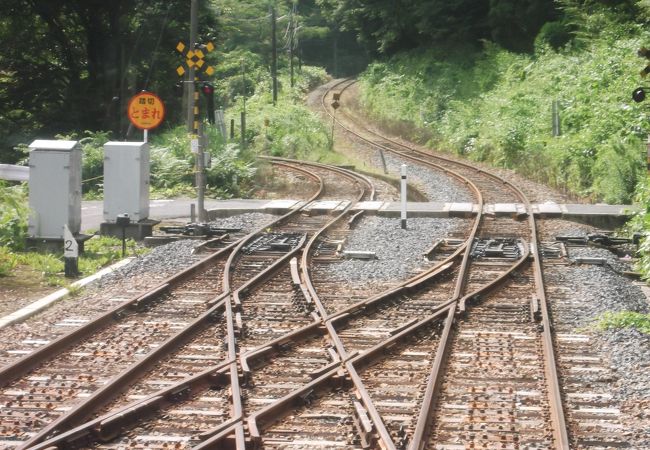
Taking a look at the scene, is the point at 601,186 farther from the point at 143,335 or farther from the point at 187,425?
the point at 187,425

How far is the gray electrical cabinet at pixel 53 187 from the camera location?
14.9 meters

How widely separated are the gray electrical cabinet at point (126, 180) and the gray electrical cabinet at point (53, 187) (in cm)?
212

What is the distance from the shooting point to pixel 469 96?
144ft

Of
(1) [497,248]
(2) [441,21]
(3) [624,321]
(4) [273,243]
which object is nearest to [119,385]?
(3) [624,321]

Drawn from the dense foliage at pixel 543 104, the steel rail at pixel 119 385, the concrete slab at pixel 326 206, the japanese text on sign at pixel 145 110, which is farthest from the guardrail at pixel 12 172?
the dense foliage at pixel 543 104

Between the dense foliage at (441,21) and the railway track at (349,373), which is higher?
the dense foliage at (441,21)

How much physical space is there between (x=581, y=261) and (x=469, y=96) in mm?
30379

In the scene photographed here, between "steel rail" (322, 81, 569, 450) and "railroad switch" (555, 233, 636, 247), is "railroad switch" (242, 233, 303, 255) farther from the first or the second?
"railroad switch" (555, 233, 636, 247)

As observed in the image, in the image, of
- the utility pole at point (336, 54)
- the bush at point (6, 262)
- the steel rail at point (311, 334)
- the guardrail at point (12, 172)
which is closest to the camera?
the steel rail at point (311, 334)

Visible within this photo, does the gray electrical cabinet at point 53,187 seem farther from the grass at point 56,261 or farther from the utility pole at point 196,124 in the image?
the utility pole at point 196,124

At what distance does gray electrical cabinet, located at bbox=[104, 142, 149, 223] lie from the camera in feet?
56.5

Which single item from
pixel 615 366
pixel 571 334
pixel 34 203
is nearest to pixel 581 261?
pixel 571 334

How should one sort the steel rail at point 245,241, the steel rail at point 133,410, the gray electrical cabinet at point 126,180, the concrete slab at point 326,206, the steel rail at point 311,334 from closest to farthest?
the steel rail at point 133,410 < the steel rail at point 311,334 < the steel rail at point 245,241 < the gray electrical cabinet at point 126,180 < the concrete slab at point 326,206

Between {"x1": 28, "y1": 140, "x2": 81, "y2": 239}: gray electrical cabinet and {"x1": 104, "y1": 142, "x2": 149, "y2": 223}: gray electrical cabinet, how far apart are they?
2.12m
